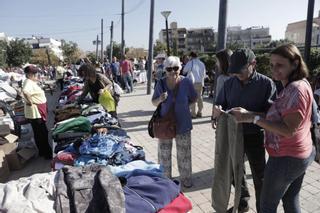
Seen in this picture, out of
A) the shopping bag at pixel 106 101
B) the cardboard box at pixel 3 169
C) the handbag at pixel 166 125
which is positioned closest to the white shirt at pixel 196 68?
the shopping bag at pixel 106 101

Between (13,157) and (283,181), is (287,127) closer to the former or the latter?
(283,181)

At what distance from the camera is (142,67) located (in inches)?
811

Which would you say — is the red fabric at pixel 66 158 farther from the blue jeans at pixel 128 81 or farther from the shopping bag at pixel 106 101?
the blue jeans at pixel 128 81

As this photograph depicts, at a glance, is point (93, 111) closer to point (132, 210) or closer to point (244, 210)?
point (244, 210)

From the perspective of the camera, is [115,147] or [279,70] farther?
[115,147]

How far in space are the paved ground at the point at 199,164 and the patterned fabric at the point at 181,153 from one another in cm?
27

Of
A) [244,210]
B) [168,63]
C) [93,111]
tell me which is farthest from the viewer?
[93,111]

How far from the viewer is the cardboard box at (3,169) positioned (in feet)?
16.8

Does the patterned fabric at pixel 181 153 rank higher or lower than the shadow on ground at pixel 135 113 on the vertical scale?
higher

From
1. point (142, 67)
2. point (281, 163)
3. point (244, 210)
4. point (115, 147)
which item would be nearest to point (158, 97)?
point (115, 147)

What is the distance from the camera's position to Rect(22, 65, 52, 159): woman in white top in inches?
221

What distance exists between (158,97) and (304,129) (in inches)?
79.5

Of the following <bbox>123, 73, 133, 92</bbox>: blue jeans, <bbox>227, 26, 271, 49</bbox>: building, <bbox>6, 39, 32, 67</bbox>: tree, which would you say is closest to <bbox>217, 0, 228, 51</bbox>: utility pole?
<bbox>123, 73, 133, 92</bbox>: blue jeans

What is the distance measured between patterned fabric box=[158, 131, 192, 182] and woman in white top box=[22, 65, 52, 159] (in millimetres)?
2730
